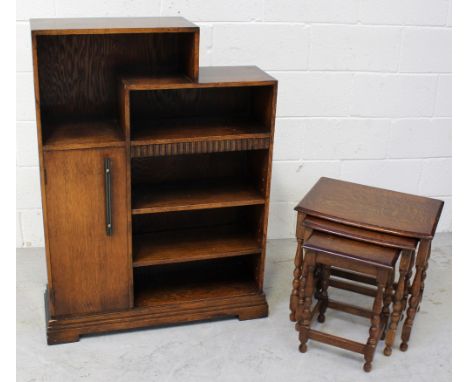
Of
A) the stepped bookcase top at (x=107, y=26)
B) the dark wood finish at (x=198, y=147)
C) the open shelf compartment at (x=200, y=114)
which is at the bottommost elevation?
the dark wood finish at (x=198, y=147)

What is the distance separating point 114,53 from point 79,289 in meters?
0.99

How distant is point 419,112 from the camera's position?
12.0 feet

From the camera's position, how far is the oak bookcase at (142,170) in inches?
102

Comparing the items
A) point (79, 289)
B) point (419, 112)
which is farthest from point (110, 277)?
point (419, 112)

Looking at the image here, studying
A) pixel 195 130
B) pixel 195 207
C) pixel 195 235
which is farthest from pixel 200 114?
pixel 195 235

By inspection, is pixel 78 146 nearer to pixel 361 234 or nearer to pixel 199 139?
pixel 199 139

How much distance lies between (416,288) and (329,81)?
4.17ft

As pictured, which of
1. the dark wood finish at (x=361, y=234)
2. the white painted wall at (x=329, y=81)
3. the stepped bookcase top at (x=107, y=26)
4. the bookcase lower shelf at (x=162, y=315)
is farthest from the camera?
the white painted wall at (x=329, y=81)

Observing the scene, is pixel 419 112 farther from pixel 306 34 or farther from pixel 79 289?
pixel 79 289

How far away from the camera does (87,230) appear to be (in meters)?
2.66

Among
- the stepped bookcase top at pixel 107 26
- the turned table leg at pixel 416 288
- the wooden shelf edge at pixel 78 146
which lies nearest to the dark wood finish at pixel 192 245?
the wooden shelf edge at pixel 78 146

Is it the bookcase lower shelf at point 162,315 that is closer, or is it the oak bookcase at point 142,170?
the oak bookcase at point 142,170

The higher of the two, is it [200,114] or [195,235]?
[200,114]

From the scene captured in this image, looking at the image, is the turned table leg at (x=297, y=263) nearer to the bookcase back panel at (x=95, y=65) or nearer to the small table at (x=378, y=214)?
the small table at (x=378, y=214)
